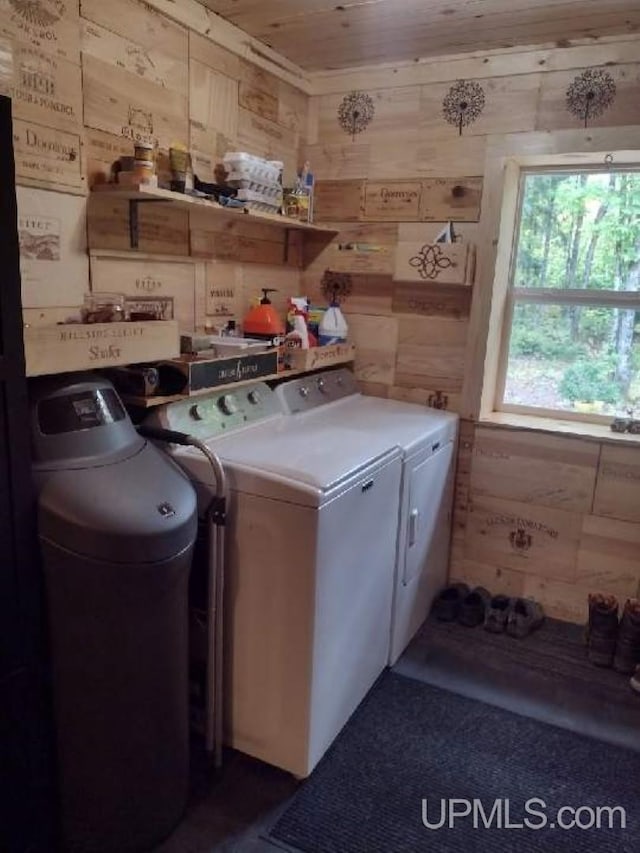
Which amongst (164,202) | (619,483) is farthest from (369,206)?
(619,483)

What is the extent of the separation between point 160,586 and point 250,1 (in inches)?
74.8

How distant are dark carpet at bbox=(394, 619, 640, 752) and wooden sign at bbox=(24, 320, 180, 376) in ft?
4.92

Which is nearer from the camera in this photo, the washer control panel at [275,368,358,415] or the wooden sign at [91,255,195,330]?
the wooden sign at [91,255,195,330]

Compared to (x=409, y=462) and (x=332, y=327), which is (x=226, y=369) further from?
(x=332, y=327)

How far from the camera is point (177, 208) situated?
2178mm

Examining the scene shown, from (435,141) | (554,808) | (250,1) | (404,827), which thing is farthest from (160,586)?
(435,141)

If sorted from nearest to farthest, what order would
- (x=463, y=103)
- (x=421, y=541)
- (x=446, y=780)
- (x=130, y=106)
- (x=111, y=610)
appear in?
(x=111, y=610)
(x=446, y=780)
(x=130, y=106)
(x=421, y=541)
(x=463, y=103)

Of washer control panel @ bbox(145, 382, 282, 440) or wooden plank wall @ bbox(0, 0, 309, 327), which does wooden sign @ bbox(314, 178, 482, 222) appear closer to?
wooden plank wall @ bbox(0, 0, 309, 327)

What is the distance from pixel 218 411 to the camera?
2.08 metres

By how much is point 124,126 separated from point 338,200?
117cm

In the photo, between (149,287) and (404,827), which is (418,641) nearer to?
(404,827)

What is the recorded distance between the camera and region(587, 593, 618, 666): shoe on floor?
2.41m

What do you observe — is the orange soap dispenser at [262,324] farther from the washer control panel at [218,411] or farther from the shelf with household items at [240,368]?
the washer control panel at [218,411]

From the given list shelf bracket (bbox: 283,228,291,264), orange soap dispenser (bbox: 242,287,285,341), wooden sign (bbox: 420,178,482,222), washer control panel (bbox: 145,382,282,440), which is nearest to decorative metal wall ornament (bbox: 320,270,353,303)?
shelf bracket (bbox: 283,228,291,264)
